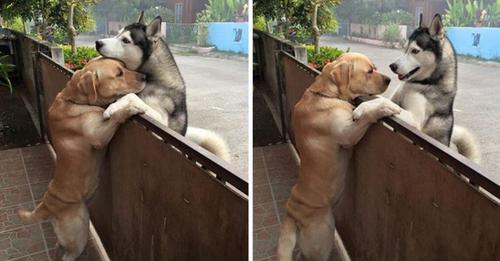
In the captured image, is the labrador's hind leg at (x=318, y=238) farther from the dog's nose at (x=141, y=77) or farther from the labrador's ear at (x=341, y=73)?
the dog's nose at (x=141, y=77)

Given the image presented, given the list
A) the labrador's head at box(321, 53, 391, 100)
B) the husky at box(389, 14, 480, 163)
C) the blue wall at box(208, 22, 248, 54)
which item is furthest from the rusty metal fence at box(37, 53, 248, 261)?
the husky at box(389, 14, 480, 163)

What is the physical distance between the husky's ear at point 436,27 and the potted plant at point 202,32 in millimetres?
797

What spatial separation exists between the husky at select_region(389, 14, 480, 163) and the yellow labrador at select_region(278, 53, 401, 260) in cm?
6

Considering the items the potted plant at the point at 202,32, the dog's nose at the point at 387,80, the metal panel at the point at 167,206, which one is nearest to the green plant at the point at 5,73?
the metal panel at the point at 167,206

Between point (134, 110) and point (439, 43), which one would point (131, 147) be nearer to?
point (134, 110)

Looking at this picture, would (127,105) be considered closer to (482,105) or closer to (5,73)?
(5,73)

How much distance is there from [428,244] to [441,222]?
11 cm

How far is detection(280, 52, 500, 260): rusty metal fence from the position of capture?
4.75ft

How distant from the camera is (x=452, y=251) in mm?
1546

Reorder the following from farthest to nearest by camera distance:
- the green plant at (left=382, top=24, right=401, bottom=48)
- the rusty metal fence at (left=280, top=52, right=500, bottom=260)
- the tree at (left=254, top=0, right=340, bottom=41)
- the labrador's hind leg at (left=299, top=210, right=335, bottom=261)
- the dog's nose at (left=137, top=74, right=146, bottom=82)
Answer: the labrador's hind leg at (left=299, top=210, right=335, bottom=261) → the tree at (left=254, top=0, right=340, bottom=41) → the dog's nose at (left=137, top=74, right=146, bottom=82) → the green plant at (left=382, top=24, right=401, bottom=48) → the rusty metal fence at (left=280, top=52, right=500, bottom=260)

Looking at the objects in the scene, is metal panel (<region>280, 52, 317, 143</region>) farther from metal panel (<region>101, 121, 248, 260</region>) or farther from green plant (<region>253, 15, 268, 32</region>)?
metal panel (<region>101, 121, 248, 260</region>)

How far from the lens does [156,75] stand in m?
1.82

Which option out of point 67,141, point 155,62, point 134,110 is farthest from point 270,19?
point 67,141

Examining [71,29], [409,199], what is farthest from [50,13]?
[409,199]
